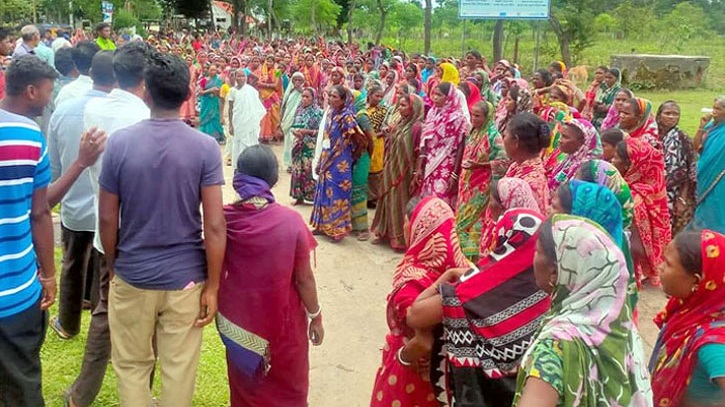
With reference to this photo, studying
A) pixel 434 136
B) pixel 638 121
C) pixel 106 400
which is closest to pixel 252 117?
pixel 434 136

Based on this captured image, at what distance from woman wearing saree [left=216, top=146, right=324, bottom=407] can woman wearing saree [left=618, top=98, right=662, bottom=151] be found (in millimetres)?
4093

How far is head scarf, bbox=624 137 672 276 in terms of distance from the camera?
539cm

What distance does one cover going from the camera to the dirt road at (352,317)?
4.09 meters

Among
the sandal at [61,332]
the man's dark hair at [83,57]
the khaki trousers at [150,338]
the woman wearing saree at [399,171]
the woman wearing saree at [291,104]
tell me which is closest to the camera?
→ the khaki trousers at [150,338]

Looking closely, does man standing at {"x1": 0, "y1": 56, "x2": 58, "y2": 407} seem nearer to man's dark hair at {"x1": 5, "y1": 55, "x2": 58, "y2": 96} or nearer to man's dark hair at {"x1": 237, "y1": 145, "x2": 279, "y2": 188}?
man's dark hair at {"x1": 5, "y1": 55, "x2": 58, "y2": 96}

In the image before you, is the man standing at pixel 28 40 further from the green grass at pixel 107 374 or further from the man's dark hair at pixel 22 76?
the man's dark hair at pixel 22 76

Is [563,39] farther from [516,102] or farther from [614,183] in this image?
[614,183]

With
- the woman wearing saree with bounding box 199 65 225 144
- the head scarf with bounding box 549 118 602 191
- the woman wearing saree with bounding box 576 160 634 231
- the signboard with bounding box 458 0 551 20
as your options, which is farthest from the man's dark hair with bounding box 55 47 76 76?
the signboard with bounding box 458 0 551 20

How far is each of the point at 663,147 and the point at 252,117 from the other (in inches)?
206

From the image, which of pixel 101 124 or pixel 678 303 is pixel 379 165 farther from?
pixel 678 303

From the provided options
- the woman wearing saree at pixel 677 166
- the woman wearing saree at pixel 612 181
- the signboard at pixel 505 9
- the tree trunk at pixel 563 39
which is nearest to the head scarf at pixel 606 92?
the woman wearing saree at pixel 677 166

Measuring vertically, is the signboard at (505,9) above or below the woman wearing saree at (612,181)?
above

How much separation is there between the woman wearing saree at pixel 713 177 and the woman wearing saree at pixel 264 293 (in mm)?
3563

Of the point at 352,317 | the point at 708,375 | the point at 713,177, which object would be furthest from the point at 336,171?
the point at 708,375
